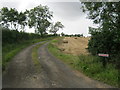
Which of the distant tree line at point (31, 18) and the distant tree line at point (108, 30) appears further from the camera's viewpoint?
the distant tree line at point (31, 18)

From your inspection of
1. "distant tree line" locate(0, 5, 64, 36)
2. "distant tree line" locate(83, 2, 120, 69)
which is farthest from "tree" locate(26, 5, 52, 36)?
"distant tree line" locate(83, 2, 120, 69)

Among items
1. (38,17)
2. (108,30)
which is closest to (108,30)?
(108,30)

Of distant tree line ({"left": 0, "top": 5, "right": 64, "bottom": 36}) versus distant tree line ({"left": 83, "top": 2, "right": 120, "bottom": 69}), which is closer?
distant tree line ({"left": 83, "top": 2, "right": 120, "bottom": 69})

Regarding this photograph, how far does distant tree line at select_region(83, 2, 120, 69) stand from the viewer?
10.4 metres

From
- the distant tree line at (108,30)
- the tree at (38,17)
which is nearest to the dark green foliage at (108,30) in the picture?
the distant tree line at (108,30)

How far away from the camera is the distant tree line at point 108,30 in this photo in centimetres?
1042

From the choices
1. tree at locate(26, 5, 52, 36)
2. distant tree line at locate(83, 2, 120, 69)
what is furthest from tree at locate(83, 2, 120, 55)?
tree at locate(26, 5, 52, 36)

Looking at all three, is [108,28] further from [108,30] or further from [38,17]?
[38,17]

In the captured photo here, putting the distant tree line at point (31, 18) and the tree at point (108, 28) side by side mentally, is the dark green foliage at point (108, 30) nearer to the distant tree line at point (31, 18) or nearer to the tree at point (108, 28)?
the tree at point (108, 28)

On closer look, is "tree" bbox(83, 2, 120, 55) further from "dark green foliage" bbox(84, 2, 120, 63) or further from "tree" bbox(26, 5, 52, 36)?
"tree" bbox(26, 5, 52, 36)

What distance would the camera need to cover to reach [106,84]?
694 cm

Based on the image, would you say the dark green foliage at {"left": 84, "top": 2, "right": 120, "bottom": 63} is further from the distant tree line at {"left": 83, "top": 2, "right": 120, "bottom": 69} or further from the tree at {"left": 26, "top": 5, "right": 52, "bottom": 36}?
the tree at {"left": 26, "top": 5, "right": 52, "bottom": 36}

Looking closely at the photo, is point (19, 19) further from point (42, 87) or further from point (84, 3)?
point (42, 87)

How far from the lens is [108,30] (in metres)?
10.8
